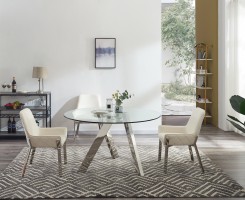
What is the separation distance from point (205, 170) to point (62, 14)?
4.04 meters

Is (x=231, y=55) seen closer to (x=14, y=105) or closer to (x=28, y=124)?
(x=14, y=105)

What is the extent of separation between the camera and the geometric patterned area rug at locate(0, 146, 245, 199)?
3863mm

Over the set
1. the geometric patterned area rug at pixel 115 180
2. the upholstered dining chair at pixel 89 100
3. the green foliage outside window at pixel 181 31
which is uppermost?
the green foliage outside window at pixel 181 31

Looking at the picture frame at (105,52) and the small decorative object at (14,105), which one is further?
the picture frame at (105,52)

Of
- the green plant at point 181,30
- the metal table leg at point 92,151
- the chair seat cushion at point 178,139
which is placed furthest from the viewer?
the green plant at point 181,30

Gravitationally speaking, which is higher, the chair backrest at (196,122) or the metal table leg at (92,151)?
the chair backrest at (196,122)

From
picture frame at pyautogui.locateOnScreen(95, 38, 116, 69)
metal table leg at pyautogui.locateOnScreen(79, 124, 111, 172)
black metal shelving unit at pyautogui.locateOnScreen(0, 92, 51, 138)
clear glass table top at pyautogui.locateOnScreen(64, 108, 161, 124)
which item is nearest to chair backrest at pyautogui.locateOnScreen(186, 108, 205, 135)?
clear glass table top at pyautogui.locateOnScreen(64, 108, 161, 124)

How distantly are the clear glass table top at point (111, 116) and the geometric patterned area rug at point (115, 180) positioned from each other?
0.64 meters

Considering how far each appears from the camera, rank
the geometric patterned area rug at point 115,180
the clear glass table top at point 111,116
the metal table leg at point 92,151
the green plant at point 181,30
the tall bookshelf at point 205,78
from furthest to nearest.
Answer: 1. the green plant at point 181,30
2. the tall bookshelf at point 205,78
3. the metal table leg at point 92,151
4. the clear glass table top at point 111,116
5. the geometric patterned area rug at point 115,180

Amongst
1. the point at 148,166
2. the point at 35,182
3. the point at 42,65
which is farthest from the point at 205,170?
the point at 42,65

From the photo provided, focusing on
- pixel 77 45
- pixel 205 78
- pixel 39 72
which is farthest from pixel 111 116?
pixel 205 78

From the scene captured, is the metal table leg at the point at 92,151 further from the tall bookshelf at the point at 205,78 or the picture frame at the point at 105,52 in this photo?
the tall bookshelf at the point at 205,78

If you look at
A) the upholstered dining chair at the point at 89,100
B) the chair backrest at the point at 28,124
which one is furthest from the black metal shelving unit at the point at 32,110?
the chair backrest at the point at 28,124

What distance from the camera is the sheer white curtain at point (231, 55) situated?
7234 mm
